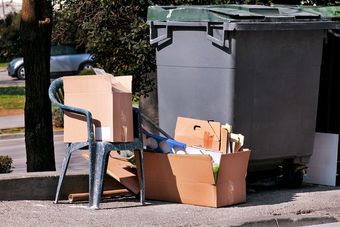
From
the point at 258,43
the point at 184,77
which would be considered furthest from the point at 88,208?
the point at 258,43

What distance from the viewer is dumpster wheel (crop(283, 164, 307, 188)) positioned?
794 cm

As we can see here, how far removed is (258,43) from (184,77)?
82 cm

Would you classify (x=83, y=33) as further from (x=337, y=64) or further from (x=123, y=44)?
(x=337, y=64)

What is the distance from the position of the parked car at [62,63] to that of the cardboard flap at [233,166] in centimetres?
2549

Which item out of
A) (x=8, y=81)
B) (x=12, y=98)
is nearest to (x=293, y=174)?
(x=12, y=98)

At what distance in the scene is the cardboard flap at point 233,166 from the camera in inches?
270

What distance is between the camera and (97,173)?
22.0 feet

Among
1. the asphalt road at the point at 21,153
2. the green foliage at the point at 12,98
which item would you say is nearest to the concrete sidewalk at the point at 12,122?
the asphalt road at the point at 21,153

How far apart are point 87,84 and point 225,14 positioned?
1.56m

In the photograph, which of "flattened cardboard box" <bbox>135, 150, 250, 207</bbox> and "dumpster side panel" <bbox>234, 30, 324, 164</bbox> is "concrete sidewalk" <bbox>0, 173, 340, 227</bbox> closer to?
"flattened cardboard box" <bbox>135, 150, 250, 207</bbox>

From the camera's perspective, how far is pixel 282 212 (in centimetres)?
688

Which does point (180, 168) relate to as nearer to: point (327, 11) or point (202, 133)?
point (202, 133)

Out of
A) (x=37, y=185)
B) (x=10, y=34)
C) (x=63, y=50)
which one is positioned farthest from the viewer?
(x=10, y=34)

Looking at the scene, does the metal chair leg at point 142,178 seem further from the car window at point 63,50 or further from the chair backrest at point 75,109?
the car window at point 63,50
